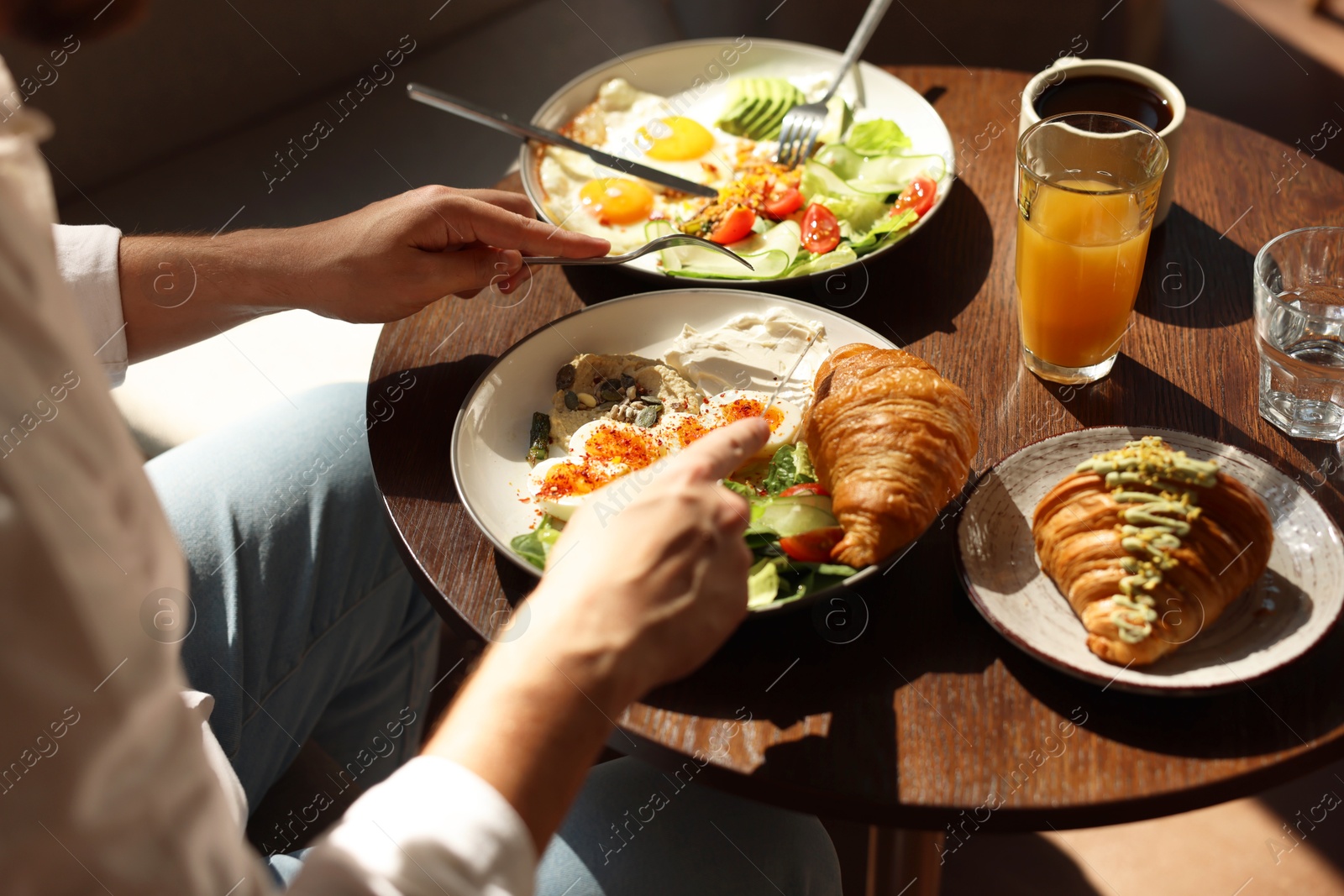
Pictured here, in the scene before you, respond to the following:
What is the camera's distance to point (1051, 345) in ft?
4.34

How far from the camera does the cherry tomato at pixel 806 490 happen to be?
1159 millimetres

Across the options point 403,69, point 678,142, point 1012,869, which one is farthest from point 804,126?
point 403,69

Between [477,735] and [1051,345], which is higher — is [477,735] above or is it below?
above

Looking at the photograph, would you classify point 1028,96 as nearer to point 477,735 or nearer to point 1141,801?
point 1141,801

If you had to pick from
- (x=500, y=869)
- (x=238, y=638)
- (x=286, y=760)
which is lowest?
(x=286, y=760)

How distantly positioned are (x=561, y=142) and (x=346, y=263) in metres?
0.58

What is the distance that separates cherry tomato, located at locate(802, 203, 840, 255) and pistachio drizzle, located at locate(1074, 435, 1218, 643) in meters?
0.73

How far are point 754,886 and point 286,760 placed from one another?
0.79 m

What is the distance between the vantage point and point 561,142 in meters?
1.83

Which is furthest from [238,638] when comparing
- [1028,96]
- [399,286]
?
[1028,96]

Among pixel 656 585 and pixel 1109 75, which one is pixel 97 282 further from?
pixel 1109 75

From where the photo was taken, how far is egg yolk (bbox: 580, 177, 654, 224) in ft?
5.95

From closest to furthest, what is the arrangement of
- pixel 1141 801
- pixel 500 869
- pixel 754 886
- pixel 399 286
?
pixel 500 869 → pixel 1141 801 → pixel 754 886 → pixel 399 286

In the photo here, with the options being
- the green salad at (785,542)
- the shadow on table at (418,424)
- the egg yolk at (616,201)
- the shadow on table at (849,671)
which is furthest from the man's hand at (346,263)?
the shadow on table at (849,671)
